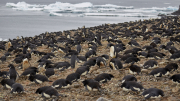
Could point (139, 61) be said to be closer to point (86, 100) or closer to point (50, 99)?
point (86, 100)

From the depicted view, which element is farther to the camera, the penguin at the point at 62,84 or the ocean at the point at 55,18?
the ocean at the point at 55,18

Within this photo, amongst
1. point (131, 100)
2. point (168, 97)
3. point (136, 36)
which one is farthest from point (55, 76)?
point (136, 36)

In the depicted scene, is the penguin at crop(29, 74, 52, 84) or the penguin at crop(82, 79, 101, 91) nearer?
the penguin at crop(82, 79, 101, 91)

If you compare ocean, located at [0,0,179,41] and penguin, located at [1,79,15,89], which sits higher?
ocean, located at [0,0,179,41]

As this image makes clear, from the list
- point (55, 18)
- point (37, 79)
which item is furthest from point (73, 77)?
point (55, 18)

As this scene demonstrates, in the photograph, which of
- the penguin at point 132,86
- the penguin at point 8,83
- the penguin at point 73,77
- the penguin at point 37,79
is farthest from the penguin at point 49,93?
the penguin at point 132,86

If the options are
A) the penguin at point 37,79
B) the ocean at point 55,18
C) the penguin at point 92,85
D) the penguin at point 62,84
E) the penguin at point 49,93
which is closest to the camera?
the penguin at point 49,93

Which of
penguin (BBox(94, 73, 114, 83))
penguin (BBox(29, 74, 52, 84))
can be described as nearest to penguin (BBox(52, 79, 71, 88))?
penguin (BBox(29, 74, 52, 84))

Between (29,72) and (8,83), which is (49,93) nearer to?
(8,83)

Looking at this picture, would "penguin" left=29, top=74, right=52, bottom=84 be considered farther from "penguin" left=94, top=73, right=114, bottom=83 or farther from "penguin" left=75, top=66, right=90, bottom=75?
"penguin" left=94, top=73, right=114, bottom=83

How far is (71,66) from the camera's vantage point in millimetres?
7598

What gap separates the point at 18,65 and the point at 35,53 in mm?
1842

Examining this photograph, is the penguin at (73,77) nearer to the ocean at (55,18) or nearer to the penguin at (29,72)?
the penguin at (29,72)

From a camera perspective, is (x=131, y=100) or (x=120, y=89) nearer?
(x=131, y=100)
